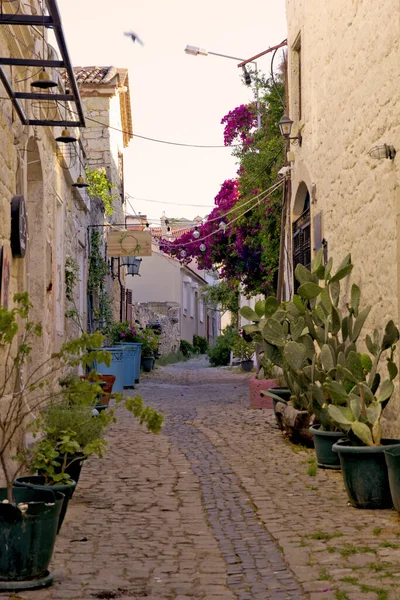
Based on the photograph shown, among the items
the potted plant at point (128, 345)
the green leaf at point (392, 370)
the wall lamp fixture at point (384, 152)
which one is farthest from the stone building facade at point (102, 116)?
the green leaf at point (392, 370)

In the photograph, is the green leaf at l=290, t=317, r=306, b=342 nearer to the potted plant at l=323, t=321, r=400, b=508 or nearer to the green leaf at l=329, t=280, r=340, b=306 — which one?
the green leaf at l=329, t=280, r=340, b=306

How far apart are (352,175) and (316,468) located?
295 centimetres

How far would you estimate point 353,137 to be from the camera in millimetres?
8461

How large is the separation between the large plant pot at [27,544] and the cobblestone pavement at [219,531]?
0.09 meters

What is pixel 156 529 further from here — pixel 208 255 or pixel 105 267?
pixel 208 255

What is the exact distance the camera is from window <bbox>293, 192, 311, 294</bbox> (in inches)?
457

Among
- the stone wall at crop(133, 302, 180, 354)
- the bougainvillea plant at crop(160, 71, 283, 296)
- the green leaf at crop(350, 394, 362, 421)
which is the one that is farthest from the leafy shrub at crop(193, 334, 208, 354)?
the green leaf at crop(350, 394, 362, 421)

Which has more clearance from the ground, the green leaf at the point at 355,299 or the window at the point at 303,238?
the window at the point at 303,238

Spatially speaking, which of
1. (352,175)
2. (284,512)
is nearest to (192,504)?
(284,512)

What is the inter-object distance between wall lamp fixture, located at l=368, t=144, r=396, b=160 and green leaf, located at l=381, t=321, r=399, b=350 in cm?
146

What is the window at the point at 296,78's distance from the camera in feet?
Answer: 39.4

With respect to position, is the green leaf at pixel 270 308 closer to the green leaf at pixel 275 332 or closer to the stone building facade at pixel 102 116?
the green leaf at pixel 275 332

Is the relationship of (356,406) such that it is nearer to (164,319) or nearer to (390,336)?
(390,336)

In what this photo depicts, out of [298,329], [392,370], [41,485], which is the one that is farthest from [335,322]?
[41,485]
